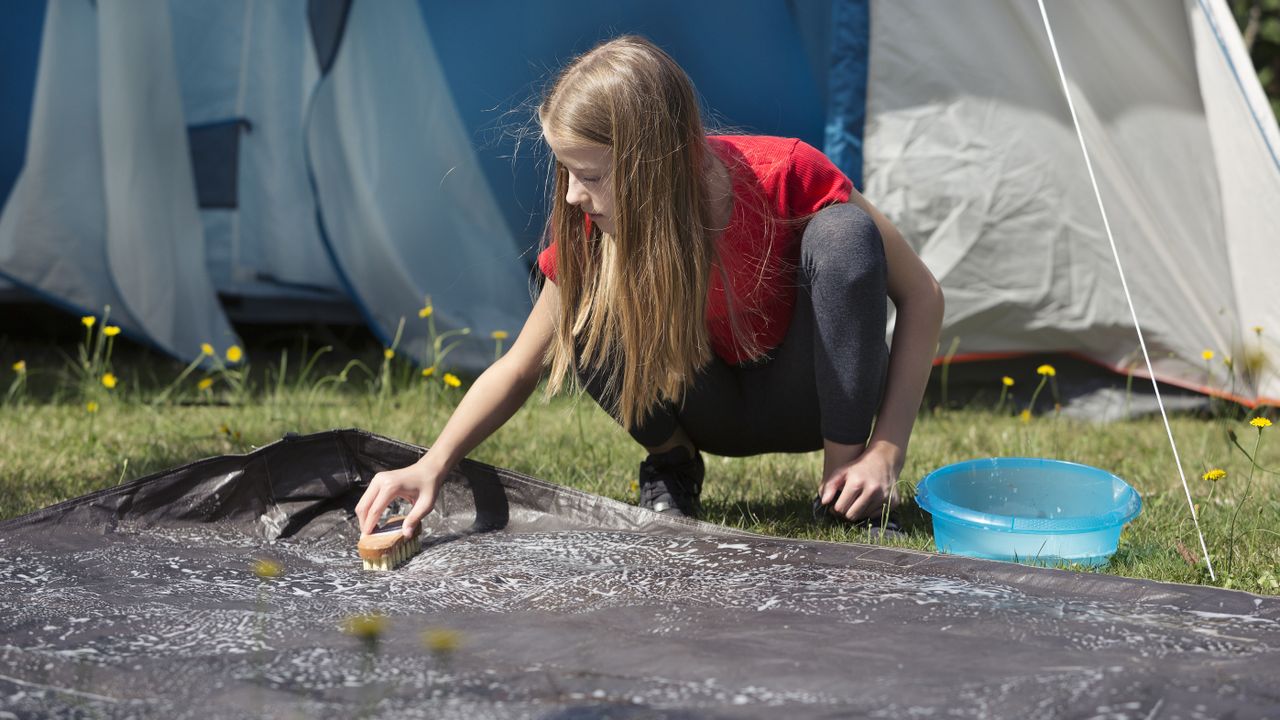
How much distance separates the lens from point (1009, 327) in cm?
222

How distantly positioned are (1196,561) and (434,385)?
1244 millimetres

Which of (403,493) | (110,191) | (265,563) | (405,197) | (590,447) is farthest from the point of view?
(405,197)

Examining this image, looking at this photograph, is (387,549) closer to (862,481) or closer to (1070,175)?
(862,481)

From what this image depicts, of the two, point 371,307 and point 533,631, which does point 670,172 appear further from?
point 371,307

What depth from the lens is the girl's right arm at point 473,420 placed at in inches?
52.6

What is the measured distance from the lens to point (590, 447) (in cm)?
191

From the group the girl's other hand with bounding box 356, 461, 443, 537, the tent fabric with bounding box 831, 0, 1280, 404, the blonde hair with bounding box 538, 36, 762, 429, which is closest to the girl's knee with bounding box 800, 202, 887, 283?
the blonde hair with bounding box 538, 36, 762, 429

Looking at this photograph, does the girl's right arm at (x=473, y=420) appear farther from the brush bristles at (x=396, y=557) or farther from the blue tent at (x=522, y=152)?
the blue tent at (x=522, y=152)

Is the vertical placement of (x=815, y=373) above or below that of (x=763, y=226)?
below

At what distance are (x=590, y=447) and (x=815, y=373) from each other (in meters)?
0.57

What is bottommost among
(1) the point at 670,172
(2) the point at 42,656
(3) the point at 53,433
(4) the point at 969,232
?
(3) the point at 53,433

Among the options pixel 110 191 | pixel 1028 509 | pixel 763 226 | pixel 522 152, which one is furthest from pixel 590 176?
pixel 110 191

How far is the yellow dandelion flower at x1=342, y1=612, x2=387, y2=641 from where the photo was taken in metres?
1.03

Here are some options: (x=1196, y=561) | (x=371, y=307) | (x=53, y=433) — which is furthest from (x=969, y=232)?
(x=53, y=433)
